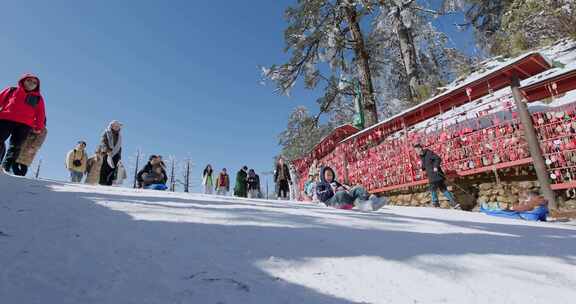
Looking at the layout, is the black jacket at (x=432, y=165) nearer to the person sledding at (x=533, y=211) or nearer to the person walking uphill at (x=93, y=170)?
the person sledding at (x=533, y=211)

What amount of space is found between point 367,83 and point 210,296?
13.9 metres

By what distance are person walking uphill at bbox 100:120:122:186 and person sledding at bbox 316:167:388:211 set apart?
167 inches

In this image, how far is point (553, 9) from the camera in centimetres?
888

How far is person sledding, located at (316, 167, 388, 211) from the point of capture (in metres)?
4.79

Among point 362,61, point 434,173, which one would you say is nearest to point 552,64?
point 434,173

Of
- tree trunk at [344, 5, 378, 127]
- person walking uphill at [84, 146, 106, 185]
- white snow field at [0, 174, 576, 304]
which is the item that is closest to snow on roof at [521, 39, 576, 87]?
tree trunk at [344, 5, 378, 127]

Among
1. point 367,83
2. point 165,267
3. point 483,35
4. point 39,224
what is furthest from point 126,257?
point 483,35

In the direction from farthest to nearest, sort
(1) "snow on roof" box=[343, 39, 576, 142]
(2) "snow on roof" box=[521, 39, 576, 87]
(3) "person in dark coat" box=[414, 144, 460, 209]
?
(2) "snow on roof" box=[521, 39, 576, 87], (1) "snow on roof" box=[343, 39, 576, 142], (3) "person in dark coat" box=[414, 144, 460, 209]

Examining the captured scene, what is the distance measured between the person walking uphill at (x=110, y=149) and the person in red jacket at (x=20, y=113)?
120 centimetres

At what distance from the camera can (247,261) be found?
1.67 metres

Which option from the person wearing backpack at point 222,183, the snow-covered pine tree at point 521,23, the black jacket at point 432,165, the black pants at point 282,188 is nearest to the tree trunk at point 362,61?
the snow-covered pine tree at point 521,23

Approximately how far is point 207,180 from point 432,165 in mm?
9330

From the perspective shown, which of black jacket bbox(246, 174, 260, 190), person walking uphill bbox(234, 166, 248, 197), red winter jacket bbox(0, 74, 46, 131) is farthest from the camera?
person walking uphill bbox(234, 166, 248, 197)

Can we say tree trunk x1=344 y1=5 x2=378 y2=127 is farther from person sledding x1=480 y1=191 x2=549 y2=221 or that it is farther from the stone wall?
person sledding x1=480 y1=191 x2=549 y2=221
